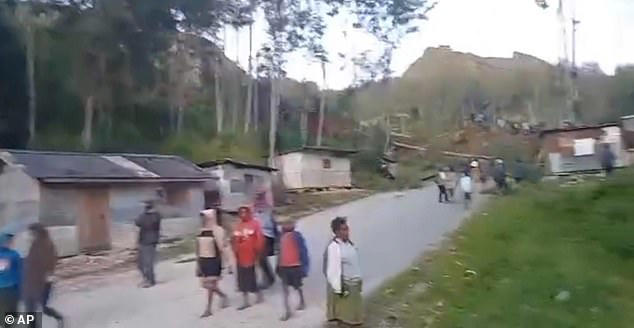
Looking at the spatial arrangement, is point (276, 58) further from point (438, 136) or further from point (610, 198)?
Result: point (610, 198)

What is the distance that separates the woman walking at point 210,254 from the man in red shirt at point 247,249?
96mm

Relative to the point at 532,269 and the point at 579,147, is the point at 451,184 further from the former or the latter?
the point at 579,147

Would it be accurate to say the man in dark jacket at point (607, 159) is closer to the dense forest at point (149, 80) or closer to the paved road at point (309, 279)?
the paved road at point (309, 279)

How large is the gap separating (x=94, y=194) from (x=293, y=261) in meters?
1.23

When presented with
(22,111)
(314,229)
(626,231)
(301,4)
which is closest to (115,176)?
(22,111)

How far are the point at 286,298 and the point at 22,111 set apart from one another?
1.91m

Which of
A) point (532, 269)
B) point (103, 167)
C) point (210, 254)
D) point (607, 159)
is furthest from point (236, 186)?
point (607, 159)

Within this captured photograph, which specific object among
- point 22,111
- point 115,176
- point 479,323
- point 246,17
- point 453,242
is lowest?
point 479,323

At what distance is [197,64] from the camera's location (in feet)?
16.4

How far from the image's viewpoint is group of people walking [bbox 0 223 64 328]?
12.6 feet

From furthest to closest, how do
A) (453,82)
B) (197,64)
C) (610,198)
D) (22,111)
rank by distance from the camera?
(610,198), (453,82), (197,64), (22,111)

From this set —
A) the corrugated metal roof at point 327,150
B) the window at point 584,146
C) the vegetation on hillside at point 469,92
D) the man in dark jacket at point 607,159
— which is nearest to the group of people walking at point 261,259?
the corrugated metal roof at point 327,150

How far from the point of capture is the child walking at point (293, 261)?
15.2ft

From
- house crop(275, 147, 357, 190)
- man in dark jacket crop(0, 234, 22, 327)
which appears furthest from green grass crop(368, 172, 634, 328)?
man in dark jacket crop(0, 234, 22, 327)
